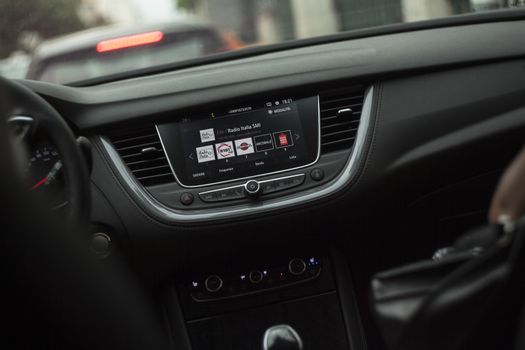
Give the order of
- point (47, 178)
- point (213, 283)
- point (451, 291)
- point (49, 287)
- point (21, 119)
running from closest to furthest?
point (49, 287), point (451, 291), point (21, 119), point (47, 178), point (213, 283)

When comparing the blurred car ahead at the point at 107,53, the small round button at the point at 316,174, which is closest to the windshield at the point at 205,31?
the blurred car ahead at the point at 107,53

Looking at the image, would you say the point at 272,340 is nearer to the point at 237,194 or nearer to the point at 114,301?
the point at 237,194

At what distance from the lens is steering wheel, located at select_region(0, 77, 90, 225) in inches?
74.8

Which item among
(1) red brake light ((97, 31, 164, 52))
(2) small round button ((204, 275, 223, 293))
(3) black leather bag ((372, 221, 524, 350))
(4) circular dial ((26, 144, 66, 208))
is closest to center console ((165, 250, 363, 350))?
(2) small round button ((204, 275, 223, 293))

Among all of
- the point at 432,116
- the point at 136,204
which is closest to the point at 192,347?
the point at 136,204

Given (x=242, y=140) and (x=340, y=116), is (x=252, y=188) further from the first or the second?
(x=340, y=116)

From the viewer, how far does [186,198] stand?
277cm

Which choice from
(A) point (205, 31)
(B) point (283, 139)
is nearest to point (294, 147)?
(B) point (283, 139)

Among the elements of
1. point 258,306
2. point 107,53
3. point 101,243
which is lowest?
point 258,306

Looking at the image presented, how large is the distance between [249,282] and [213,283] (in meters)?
0.14

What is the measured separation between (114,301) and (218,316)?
5.76 ft

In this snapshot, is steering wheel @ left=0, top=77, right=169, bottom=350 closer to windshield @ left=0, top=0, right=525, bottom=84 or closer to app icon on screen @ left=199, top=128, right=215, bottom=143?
windshield @ left=0, top=0, right=525, bottom=84

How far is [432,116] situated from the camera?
111 inches

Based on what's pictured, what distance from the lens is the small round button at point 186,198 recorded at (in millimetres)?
2771
